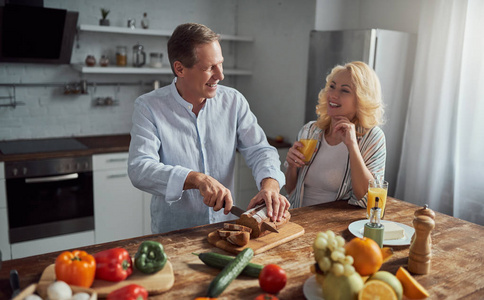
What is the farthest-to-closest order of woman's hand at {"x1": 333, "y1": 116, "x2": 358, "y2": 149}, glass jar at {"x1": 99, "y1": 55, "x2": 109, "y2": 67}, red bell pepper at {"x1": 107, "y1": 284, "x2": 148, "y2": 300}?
glass jar at {"x1": 99, "y1": 55, "x2": 109, "y2": 67} < woman's hand at {"x1": 333, "y1": 116, "x2": 358, "y2": 149} < red bell pepper at {"x1": 107, "y1": 284, "x2": 148, "y2": 300}

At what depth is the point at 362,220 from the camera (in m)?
1.84

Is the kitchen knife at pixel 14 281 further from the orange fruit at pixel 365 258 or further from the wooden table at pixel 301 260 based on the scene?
the orange fruit at pixel 365 258

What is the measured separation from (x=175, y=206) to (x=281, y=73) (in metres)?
2.42

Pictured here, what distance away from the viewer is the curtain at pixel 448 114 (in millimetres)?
2920

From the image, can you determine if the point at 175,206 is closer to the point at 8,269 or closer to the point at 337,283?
the point at 8,269

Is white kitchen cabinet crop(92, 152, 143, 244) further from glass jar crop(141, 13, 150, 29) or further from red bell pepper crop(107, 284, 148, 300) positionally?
red bell pepper crop(107, 284, 148, 300)

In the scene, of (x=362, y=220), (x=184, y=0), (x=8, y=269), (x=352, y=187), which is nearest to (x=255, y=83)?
(x=184, y=0)

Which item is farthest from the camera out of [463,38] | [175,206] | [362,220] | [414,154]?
[414,154]

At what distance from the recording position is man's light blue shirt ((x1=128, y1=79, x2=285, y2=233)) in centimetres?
194

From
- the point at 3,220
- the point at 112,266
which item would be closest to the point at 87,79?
the point at 3,220

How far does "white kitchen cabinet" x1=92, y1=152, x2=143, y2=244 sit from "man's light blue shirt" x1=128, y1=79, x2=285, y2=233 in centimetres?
146

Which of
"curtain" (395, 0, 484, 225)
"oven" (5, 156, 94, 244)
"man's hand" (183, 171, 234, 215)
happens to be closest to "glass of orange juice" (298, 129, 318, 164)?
"man's hand" (183, 171, 234, 215)

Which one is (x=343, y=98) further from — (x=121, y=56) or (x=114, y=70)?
(x=121, y=56)

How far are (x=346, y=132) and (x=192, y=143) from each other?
0.74m
